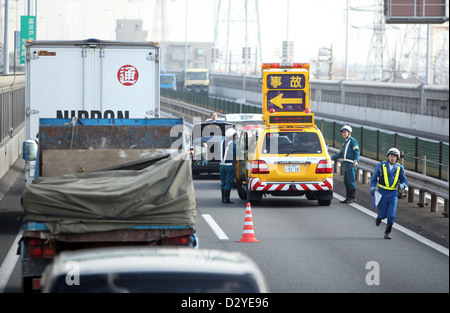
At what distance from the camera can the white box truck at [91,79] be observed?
1822cm

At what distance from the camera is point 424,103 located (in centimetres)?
5119

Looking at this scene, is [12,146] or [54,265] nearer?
[54,265]

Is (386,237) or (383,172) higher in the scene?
(383,172)

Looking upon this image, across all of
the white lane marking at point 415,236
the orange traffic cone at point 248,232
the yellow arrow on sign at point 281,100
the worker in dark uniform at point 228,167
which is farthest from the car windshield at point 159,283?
the yellow arrow on sign at point 281,100

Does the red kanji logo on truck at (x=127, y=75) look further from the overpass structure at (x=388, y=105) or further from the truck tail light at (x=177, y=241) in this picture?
the overpass structure at (x=388, y=105)

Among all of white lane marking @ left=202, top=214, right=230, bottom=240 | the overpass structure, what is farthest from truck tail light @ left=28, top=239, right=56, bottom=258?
the overpass structure

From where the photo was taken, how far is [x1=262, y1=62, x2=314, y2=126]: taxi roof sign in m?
31.0

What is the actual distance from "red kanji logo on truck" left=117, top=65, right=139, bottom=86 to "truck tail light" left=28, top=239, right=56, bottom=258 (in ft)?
30.6

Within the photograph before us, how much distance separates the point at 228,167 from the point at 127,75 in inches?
151

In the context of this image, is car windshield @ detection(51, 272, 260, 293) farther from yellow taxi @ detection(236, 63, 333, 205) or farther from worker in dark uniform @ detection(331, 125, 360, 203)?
worker in dark uniform @ detection(331, 125, 360, 203)
